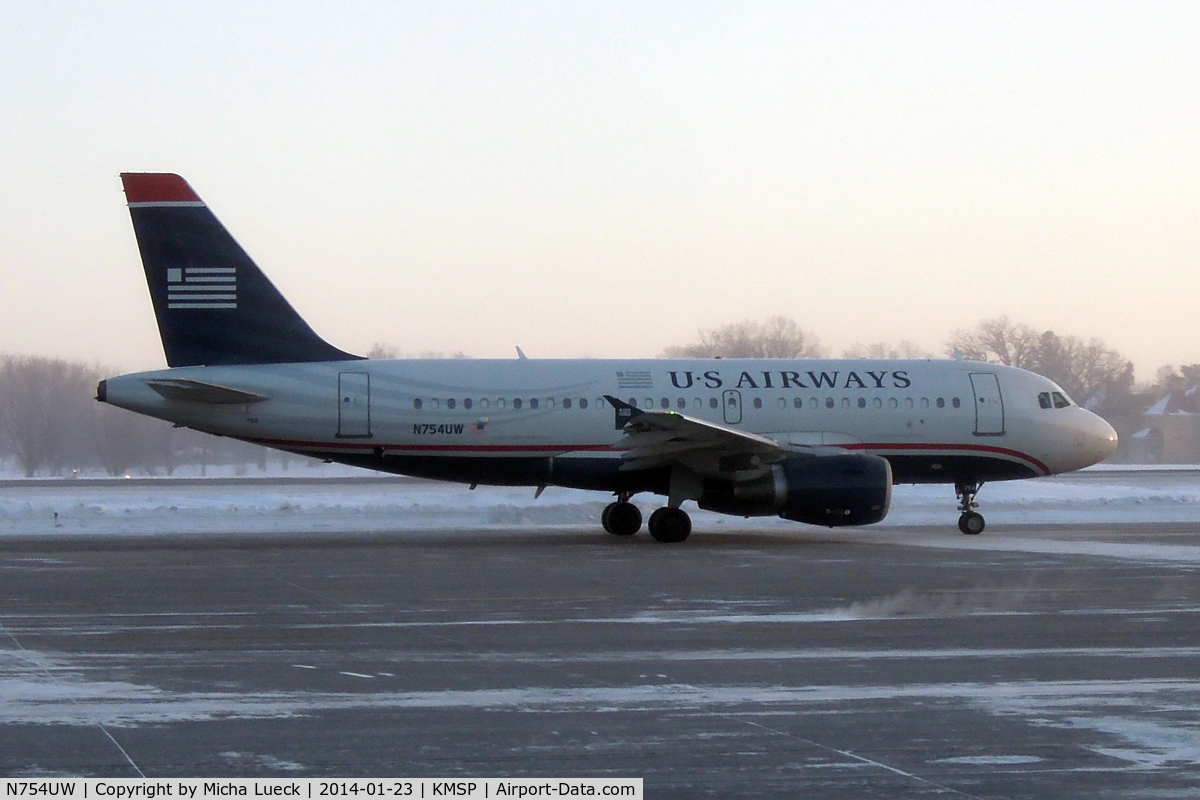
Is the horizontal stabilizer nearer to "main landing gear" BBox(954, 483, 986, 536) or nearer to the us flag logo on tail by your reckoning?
the us flag logo on tail

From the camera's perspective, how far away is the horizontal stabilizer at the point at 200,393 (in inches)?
776

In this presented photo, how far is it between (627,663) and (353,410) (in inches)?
465

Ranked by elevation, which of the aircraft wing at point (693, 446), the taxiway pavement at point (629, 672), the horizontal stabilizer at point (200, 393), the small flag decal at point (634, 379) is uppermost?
the small flag decal at point (634, 379)

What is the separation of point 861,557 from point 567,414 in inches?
212

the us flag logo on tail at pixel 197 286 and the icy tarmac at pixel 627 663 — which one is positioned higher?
the us flag logo on tail at pixel 197 286

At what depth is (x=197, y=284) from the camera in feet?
67.4

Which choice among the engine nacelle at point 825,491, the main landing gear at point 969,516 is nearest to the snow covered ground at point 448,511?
the main landing gear at point 969,516

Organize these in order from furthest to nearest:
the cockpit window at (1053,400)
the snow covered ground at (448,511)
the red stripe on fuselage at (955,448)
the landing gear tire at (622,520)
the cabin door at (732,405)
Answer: the snow covered ground at (448,511) → the cockpit window at (1053,400) → the red stripe on fuselage at (955,448) → the landing gear tire at (622,520) → the cabin door at (732,405)

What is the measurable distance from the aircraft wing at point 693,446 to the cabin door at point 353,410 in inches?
147

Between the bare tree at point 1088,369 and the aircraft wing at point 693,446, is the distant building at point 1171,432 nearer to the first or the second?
the bare tree at point 1088,369

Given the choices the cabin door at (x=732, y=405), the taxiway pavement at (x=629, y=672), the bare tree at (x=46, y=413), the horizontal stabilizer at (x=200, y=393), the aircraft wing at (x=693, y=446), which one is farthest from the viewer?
the bare tree at (x=46, y=413)

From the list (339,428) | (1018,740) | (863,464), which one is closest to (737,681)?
(1018,740)

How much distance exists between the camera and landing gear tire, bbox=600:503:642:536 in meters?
21.5

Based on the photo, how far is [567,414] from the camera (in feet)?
68.4
